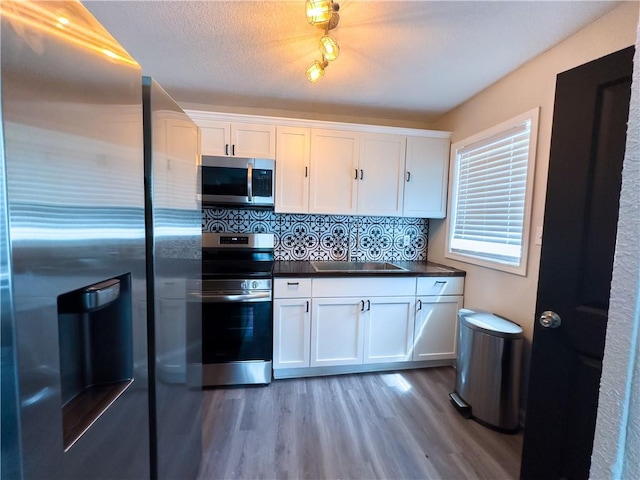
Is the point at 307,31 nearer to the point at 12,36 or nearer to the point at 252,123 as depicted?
the point at 252,123

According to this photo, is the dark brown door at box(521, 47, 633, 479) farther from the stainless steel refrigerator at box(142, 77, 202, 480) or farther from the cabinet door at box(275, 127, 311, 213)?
the cabinet door at box(275, 127, 311, 213)

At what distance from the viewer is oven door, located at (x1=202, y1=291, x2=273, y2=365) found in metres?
1.99

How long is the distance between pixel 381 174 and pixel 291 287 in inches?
52.9

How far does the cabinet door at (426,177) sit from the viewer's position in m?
2.55

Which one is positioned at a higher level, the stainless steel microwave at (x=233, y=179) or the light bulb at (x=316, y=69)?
the light bulb at (x=316, y=69)

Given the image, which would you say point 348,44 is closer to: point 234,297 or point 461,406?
point 234,297

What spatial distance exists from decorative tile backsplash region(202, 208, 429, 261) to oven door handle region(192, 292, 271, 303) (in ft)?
2.28

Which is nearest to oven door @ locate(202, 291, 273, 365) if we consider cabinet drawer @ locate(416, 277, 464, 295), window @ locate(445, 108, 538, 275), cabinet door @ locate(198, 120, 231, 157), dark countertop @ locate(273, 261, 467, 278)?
dark countertop @ locate(273, 261, 467, 278)

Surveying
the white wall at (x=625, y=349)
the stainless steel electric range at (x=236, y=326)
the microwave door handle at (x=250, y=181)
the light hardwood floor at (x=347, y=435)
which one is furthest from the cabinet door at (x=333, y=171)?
the white wall at (x=625, y=349)

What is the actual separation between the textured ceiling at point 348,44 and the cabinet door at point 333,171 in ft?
1.13

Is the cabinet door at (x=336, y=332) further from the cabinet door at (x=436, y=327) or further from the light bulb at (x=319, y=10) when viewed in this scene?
the light bulb at (x=319, y=10)

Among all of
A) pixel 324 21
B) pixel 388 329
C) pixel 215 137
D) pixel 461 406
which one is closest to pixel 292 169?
pixel 215 137

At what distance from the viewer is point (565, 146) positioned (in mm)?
1068

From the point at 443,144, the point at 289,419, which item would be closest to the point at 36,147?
the point at 289,419
